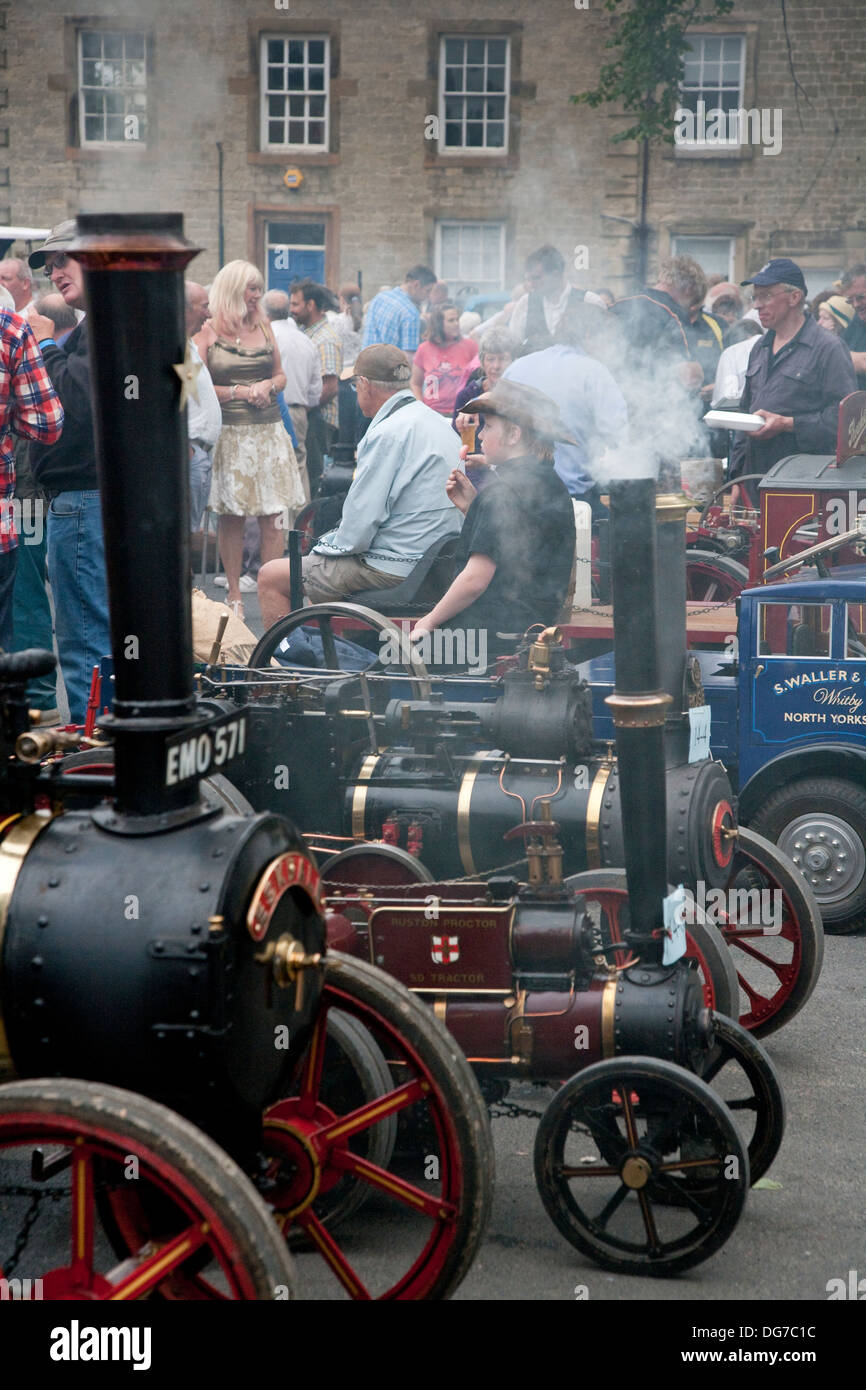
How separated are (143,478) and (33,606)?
444cm

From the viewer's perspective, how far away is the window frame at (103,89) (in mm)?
2408

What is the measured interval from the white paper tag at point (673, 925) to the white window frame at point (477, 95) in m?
19.0

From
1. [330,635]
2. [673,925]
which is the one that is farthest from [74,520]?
[673,925]

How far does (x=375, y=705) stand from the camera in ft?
16.9

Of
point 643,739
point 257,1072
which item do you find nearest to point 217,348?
point 643,739

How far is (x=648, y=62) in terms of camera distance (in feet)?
52.5

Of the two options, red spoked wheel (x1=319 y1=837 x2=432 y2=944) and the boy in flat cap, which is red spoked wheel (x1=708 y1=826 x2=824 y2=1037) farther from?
the boy in flat cap

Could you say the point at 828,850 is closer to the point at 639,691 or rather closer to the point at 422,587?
the point at 422,587

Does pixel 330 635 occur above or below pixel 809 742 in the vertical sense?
above

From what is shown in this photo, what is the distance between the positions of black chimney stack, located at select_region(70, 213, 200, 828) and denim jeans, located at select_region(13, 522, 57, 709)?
423 cm

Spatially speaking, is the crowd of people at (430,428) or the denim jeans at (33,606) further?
the denim jeans at (33,606)

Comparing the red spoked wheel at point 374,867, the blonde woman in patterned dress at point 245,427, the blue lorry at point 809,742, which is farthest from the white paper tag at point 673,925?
the blonde woman in patterned dress at point 245,427

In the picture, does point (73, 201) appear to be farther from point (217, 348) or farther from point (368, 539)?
point (217, 348)

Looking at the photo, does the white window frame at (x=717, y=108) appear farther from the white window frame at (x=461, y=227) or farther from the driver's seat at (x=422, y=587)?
the driver's seat at (x=422, y=587)
